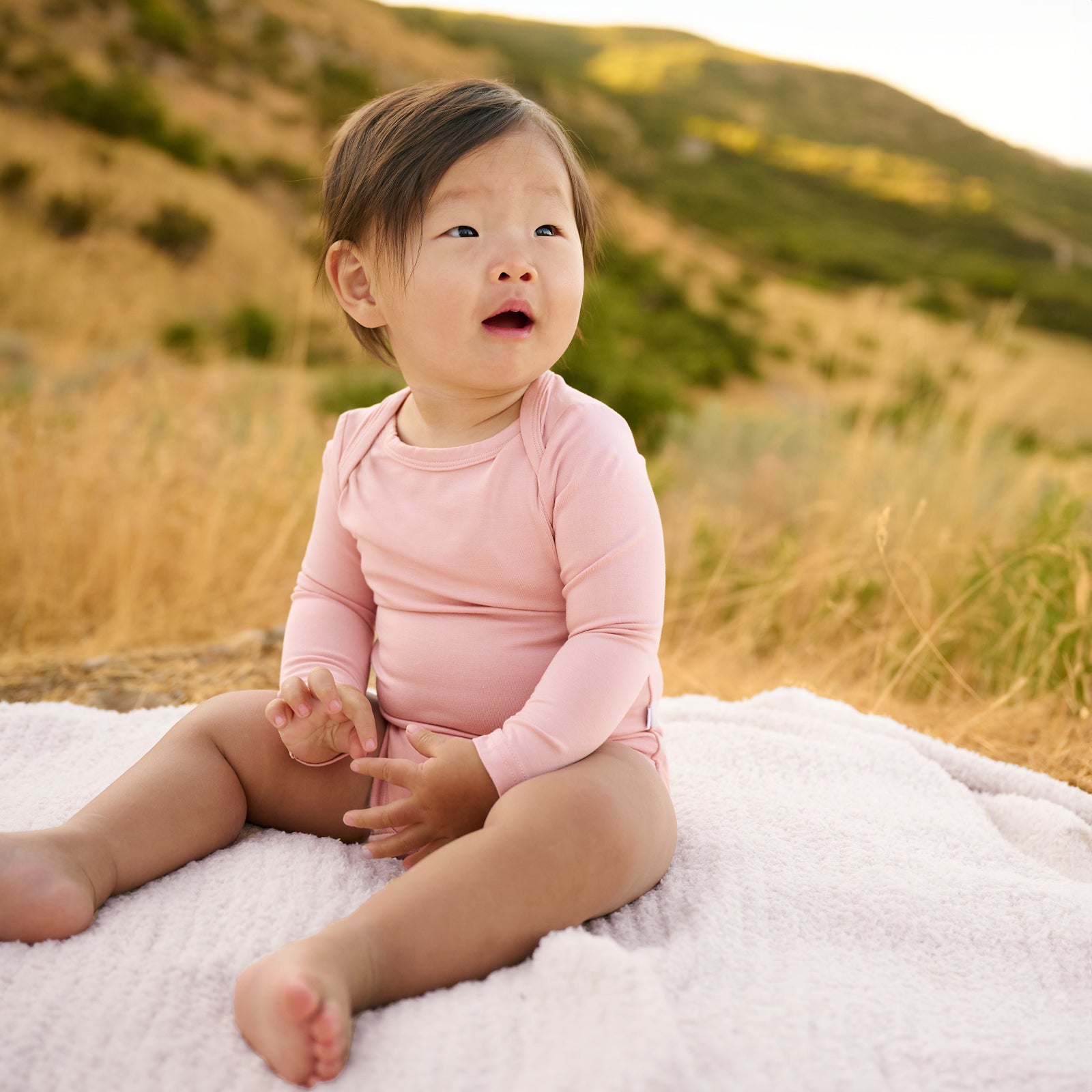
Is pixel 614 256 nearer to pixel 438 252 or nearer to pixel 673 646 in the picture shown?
pixel 673 646

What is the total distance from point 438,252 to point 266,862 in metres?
0.82

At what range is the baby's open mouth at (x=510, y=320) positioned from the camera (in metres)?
1.24

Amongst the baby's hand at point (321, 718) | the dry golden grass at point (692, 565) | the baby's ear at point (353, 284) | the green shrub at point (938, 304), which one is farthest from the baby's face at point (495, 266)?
the green shrub at point (938, 304)

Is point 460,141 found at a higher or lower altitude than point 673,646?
higher

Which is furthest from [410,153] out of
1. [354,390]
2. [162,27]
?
[162,27]

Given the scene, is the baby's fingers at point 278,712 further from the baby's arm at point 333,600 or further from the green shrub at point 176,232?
the green shrub at point 176,232

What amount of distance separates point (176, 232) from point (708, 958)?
41.7ft

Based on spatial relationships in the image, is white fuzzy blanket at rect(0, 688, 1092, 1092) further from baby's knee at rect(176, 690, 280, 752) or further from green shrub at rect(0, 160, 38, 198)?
green shrub at rect(0, 160, 38, 198)

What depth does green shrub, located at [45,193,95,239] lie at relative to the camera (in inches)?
433

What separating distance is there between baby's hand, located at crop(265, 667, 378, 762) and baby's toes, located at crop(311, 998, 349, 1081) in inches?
15.9

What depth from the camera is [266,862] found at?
1236 mm

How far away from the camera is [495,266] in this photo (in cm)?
119

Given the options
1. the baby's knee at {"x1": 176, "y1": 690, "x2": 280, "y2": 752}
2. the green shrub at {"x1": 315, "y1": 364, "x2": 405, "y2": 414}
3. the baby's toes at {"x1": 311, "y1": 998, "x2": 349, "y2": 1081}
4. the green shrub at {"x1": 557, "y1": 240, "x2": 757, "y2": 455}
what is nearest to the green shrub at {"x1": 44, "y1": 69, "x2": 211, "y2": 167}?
the green shrub at {"x1": 557, "y1": 240, "x2": 757, "y2": 455}

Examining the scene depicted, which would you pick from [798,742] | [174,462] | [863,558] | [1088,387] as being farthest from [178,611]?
[1088,387]
